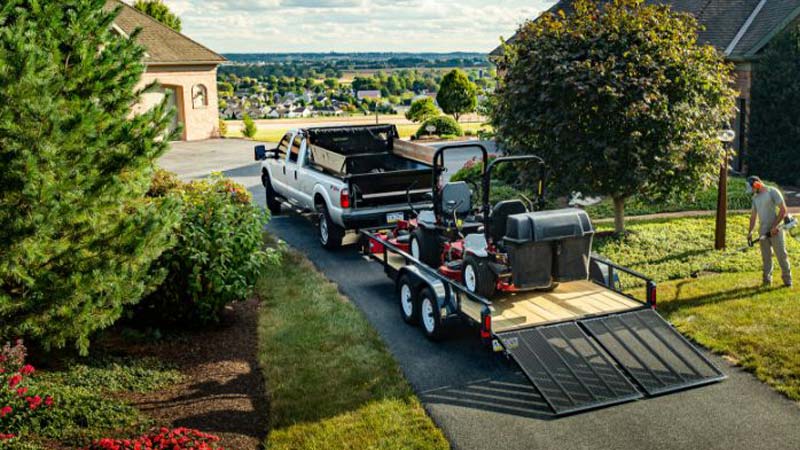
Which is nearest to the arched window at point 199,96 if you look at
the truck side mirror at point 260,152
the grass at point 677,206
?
the truck side mirror at point 260,152

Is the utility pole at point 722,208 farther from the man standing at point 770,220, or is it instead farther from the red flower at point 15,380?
the red flower at point 15,380

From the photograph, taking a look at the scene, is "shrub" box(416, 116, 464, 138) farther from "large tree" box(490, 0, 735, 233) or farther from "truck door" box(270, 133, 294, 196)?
"large tree" box(490, 0, 735, 233)

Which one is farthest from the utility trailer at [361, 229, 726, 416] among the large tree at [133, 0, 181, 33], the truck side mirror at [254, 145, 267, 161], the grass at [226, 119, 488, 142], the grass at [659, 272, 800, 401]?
the large tree at [133, 0, 181, 33]

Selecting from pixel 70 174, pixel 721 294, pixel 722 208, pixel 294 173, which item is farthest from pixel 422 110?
pixel 70 174

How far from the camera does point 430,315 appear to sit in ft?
33.3

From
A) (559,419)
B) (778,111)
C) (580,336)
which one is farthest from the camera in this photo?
(778,111)

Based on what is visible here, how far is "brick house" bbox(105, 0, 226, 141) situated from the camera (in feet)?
121

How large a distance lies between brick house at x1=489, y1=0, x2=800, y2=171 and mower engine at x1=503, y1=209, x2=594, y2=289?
578 inches

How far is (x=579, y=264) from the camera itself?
9.71 m

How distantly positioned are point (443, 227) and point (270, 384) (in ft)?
12.3

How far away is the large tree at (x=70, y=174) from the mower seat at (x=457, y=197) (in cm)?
419

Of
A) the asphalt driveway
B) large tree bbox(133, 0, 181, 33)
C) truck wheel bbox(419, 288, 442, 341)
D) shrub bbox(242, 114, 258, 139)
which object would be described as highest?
large tree bbox(133, 0, 181, 33)

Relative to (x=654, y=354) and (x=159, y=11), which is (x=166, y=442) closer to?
(x=654, y=354)

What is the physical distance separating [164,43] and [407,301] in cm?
3118
